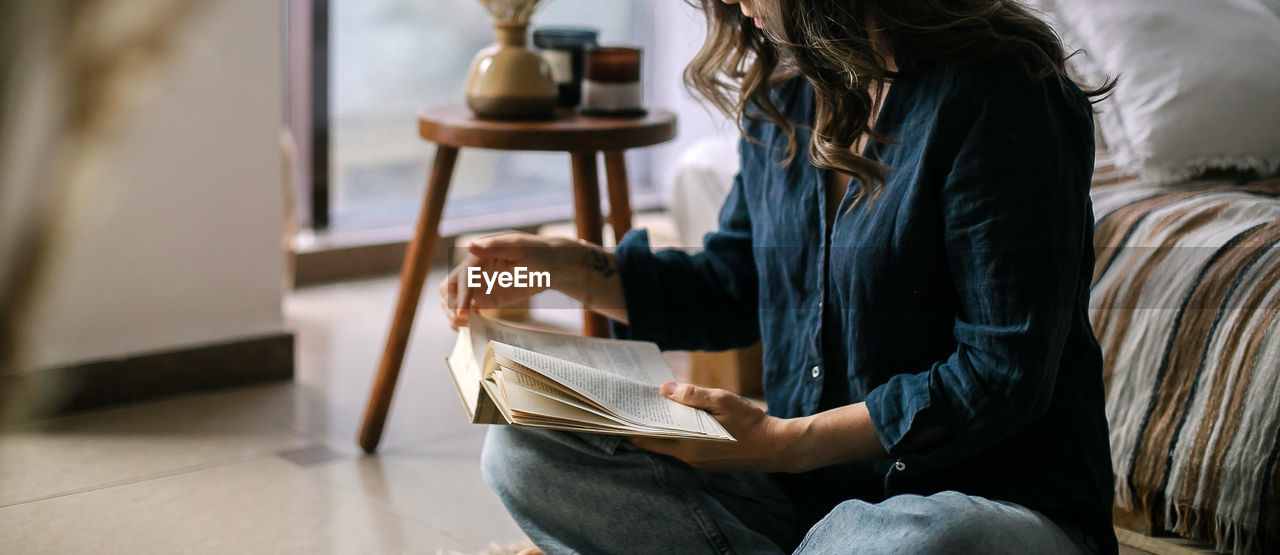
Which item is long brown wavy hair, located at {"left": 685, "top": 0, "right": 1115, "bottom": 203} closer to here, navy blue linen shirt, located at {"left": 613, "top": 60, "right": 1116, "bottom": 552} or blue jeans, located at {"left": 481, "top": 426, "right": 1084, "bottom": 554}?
navy blue linen shirt, located at {"left": 613, "top": 60, "right": 1116, "bottom": 552}

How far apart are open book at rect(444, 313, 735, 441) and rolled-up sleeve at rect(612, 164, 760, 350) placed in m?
0.15

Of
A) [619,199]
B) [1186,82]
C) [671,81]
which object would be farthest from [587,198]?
[671,81]

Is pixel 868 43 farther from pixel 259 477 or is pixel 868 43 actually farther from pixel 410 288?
pixel 259 477

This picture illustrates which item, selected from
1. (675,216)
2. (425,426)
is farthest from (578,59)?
(425,426)

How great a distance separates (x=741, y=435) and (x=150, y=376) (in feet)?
3.88

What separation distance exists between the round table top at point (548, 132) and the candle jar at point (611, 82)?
3 cm

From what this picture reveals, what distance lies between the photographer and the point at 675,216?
1.97m

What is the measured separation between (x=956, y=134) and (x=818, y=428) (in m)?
0.26

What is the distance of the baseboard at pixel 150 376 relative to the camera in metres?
1.67

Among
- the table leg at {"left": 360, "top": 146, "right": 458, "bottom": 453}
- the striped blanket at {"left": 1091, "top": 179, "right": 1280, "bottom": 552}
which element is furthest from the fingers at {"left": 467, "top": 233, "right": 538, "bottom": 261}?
the striped blanket at {"left": 1091, "top": 179, "right": 1280, "bottom": 552}

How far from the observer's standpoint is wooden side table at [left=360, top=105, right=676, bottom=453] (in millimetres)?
1459

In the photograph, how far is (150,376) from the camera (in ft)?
5.85

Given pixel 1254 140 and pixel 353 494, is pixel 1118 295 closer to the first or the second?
pixel 1254 140

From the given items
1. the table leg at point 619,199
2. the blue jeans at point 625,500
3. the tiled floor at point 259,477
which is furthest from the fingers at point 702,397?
the table leg at point 619,199
